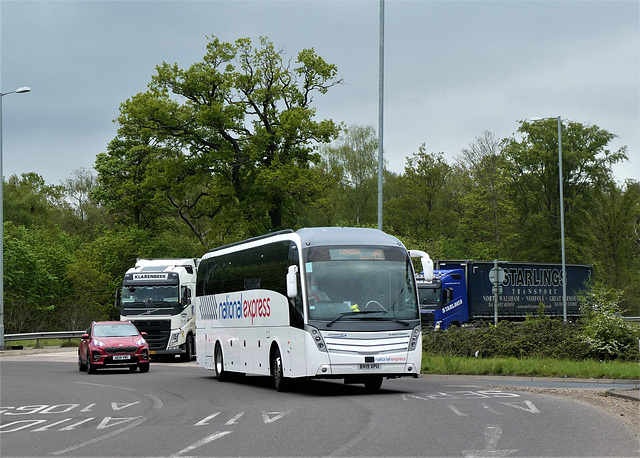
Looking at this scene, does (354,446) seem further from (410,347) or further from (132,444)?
(410,347)

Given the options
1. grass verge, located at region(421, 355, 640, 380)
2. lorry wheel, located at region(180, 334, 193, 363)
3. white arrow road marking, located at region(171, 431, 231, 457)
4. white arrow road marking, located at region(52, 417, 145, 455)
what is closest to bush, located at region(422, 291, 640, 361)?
grass verge, located at region(421, 355, 640, 380)

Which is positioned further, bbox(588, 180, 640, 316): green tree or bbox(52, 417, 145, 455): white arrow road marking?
bbox(588, 180, 640, 316): green tree

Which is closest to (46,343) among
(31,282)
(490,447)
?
(31,282)

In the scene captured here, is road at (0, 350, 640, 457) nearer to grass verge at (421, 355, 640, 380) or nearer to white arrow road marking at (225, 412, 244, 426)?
white arrow road marking at (225, 412, 244, 426)

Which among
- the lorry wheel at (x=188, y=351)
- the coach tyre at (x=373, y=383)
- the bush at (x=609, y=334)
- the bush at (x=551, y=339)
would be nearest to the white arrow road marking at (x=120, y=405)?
the coach tyre at (x=373, y=383)

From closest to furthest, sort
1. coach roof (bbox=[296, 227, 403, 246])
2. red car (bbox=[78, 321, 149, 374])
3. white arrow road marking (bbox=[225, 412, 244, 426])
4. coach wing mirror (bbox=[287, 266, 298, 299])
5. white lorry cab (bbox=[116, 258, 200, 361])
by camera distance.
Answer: white arrow road marking (bbox=[225, 412, 244, 426]) < coach wing mirror (bbox=[287, 266, 298, 299]) < coach roof (bbox=[296, 227, 403, 246]) < red car (bbox=[78, 321, 149, 374]) < white lorry cab (bbox=[116, 258, 200, 361])

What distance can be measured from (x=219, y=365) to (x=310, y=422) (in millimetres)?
11955

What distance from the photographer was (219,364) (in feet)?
81.7

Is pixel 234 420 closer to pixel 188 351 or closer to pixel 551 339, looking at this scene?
pixel 551 339

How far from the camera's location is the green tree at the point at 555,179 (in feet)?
202

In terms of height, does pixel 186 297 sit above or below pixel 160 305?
above

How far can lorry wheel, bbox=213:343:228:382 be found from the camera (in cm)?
2462

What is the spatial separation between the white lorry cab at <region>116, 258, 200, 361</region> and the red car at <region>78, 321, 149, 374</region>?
214 inches

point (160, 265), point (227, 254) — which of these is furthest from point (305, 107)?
point (227, 254)
